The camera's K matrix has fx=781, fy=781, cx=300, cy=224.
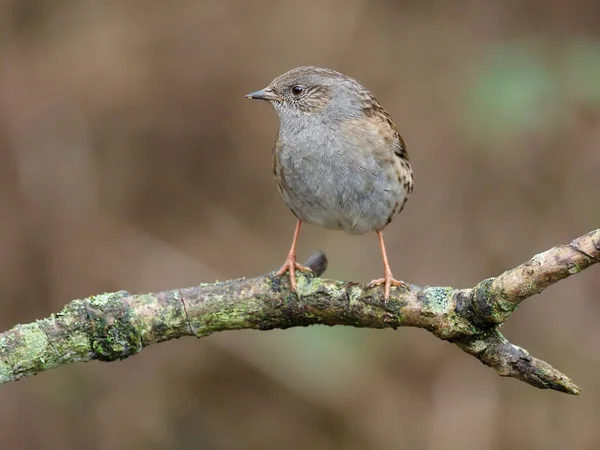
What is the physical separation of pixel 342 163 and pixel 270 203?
12.5 ft

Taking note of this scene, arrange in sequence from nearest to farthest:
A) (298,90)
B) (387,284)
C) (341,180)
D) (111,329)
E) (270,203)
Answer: (111,329) < (387,284) < (341,180) < (298,90) < (270,203)

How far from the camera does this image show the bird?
4.30 m

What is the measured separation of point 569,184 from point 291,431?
3.41m

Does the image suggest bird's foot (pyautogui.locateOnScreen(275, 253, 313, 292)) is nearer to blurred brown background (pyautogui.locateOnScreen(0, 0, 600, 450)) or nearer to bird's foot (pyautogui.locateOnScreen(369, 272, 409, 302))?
bird's foot (pyautogui.locateOnScreen(369, 272, 409, 302))

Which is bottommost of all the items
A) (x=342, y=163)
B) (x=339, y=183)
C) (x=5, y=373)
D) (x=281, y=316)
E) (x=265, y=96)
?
(x=5, y=373)

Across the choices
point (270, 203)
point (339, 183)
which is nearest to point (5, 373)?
point (339, 183)

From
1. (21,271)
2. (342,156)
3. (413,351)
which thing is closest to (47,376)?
(21,271)

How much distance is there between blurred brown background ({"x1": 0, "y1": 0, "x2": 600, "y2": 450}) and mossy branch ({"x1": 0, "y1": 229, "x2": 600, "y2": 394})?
2.91 m

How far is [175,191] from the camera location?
8.11m

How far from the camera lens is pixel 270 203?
8078mm

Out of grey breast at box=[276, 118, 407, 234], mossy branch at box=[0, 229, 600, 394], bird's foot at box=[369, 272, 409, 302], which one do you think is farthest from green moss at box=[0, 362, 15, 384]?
grey breast at box=[276, 118, 407, 234]

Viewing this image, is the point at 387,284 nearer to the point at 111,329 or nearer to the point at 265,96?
the point at 111,329

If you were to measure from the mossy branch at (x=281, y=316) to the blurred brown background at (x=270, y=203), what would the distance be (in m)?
2.91

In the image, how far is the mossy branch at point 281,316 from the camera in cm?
296
